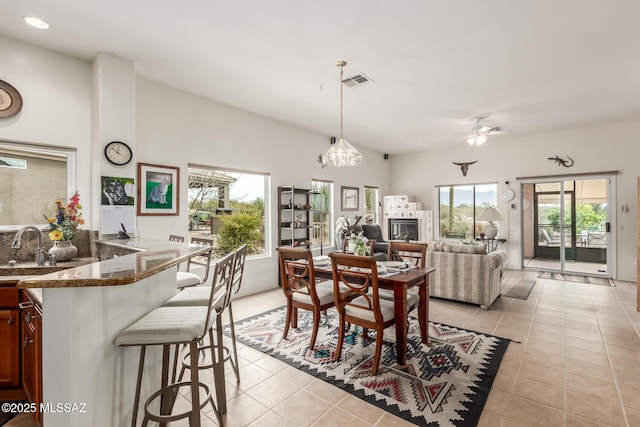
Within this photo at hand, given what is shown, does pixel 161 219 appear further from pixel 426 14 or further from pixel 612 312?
pixel 612 312

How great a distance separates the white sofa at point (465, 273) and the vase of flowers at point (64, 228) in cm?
431

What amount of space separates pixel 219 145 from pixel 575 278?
23.5 ft

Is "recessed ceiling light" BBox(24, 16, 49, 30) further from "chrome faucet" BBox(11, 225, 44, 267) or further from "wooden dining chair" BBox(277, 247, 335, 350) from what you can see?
"wooden dining chair" BBox(277, 247, 335, 350)

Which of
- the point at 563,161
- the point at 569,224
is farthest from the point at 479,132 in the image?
the point at 569,224

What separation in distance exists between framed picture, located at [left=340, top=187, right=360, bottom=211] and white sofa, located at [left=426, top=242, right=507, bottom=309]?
2.91 metres

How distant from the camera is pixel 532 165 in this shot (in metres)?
6.66

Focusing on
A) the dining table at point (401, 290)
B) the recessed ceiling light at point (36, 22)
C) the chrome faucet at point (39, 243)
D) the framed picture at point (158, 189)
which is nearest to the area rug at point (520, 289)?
the dining table at point (401, 290)

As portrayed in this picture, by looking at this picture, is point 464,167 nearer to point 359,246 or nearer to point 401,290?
point 359,246

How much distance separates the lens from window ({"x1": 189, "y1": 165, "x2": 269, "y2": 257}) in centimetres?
443

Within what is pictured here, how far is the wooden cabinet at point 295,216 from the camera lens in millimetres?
Answer: 5465

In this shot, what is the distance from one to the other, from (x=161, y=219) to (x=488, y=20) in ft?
13.6

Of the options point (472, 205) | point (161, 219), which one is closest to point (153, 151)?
point (161, 219)

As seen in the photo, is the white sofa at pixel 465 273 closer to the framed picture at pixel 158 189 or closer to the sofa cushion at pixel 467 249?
the sofa cushion at pixel 467 249

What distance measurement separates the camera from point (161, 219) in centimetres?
390
